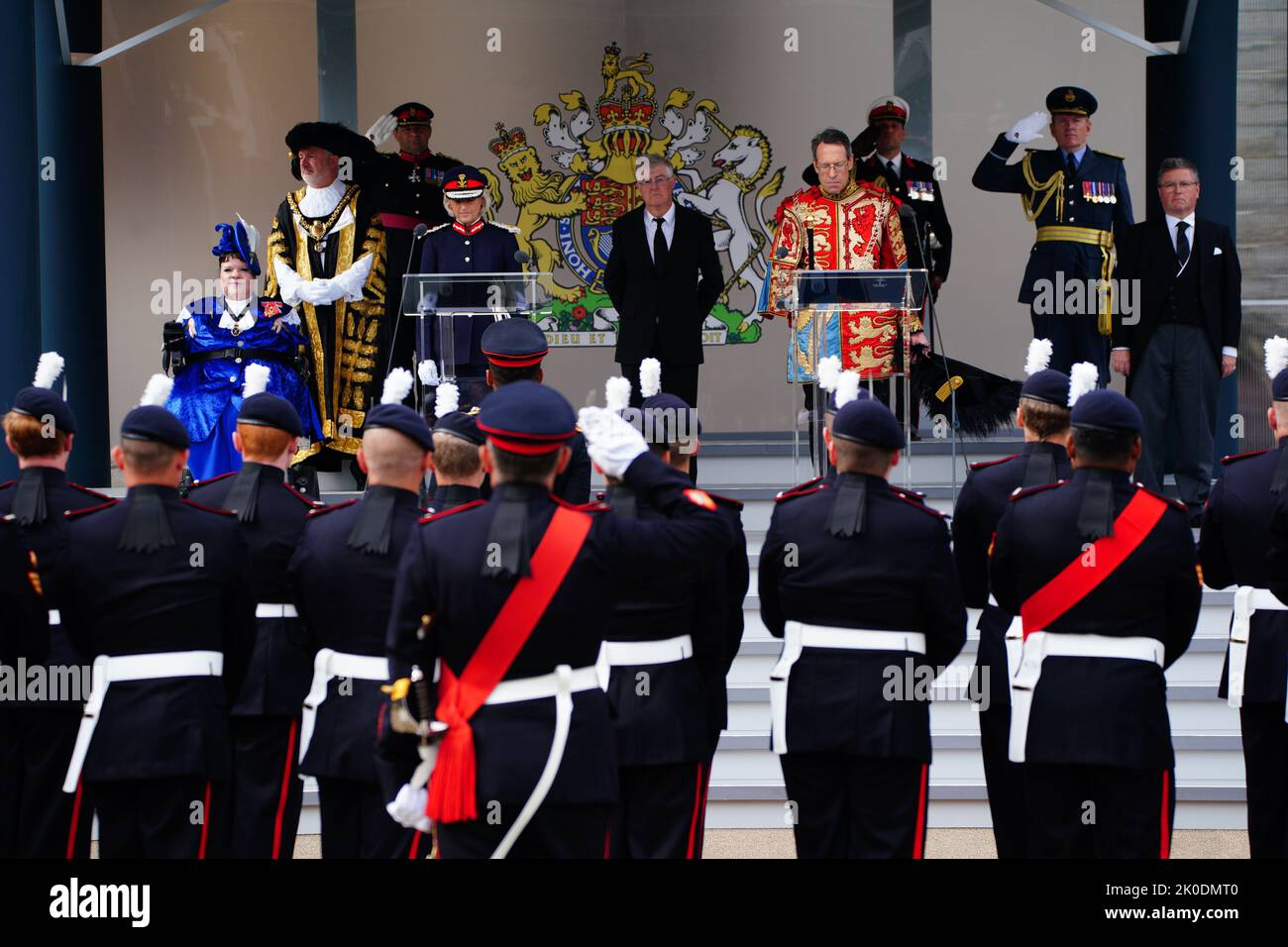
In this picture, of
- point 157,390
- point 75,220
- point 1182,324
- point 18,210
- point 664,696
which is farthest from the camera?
point 75,220

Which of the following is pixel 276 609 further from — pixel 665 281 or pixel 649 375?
pixel 665 281

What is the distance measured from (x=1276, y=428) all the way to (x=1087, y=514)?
41.4 inches

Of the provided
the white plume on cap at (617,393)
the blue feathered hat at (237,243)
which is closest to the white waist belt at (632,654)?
A: the white plume on cap at (617,393)

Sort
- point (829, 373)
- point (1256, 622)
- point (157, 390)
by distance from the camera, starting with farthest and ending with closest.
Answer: point (829, 373) → point (157, 390) → point (1256, 622)

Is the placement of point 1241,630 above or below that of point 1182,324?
below

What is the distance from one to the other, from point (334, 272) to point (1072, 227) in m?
3.83

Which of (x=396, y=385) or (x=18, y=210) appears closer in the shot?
(x=396, y=385)

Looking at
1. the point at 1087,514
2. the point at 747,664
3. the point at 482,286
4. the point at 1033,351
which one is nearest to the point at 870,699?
the point at 1087,514

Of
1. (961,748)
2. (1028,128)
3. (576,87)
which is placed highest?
(576,87)

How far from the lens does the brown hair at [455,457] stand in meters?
4.79

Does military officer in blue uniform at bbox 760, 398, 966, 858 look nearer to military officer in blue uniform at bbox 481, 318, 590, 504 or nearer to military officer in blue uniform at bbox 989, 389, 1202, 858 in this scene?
military officer in blue uniform at bbox 989, 389, 1202, 858

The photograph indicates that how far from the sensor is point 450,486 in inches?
194

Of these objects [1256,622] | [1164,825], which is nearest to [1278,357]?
[1256,622]

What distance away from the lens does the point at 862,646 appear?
4.58m
